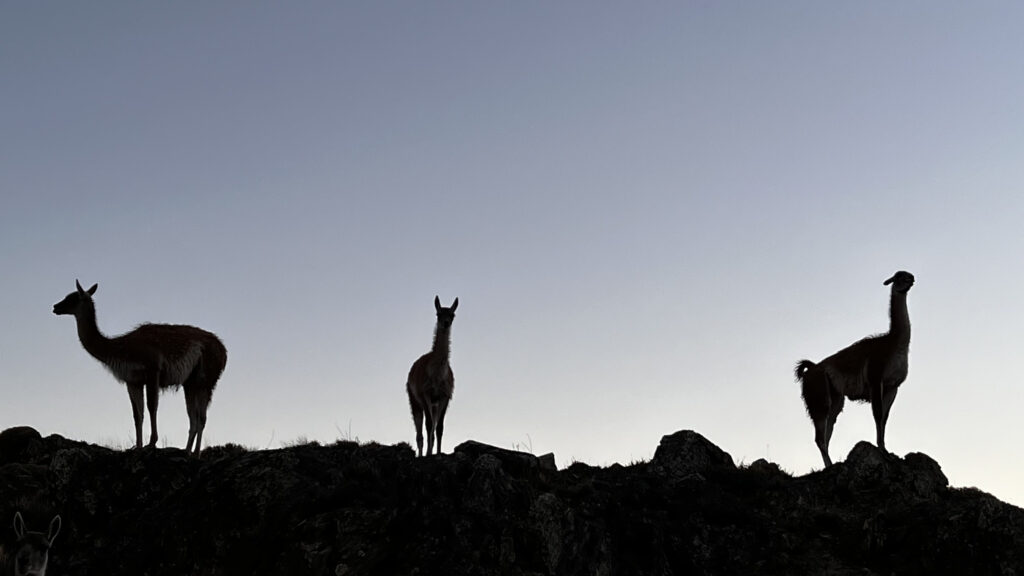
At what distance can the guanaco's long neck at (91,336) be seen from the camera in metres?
19.7

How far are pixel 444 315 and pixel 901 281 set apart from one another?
9.26 m

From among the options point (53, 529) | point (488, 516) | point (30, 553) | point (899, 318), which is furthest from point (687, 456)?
point (30, 553)

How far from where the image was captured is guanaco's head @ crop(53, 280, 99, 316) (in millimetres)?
20484

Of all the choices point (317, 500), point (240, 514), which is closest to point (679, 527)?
point (317, 500)

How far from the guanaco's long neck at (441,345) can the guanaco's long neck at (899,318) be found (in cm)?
879

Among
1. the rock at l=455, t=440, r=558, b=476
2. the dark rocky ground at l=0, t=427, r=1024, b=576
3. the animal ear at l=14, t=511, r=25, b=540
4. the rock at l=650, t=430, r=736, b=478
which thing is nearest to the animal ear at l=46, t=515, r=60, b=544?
the animal ear at l=14, t=511, r=25, b=540

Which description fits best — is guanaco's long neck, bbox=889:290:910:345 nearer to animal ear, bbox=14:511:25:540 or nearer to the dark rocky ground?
the dark rocky ground

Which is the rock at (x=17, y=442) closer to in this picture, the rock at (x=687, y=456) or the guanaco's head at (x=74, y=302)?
the guanaco's head at (x=74, y=302)

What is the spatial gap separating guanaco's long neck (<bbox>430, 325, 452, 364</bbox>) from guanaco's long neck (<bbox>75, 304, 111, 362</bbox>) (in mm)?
6270

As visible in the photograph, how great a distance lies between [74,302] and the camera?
67.6ft

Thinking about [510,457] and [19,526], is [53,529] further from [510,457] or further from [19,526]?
[510,457]

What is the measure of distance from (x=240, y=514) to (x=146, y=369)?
16.1 ft

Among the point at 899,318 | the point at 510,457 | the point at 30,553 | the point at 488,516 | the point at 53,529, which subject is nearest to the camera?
the point at 30,553

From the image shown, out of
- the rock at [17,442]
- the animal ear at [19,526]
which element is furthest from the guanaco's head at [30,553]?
the rock at [17,442]
